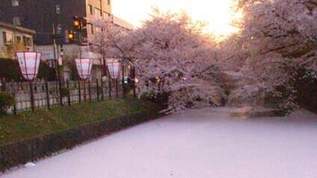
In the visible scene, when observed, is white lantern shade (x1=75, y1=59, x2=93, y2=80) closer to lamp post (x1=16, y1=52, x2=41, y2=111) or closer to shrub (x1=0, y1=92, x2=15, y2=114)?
lamp post (x1=16, y1=52, x2=41, y2=111)

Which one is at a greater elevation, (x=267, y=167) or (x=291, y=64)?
(x=291, y=64)

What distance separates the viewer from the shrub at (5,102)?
39.8 ft

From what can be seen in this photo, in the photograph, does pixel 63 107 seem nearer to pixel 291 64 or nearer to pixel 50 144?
pixel 50 144

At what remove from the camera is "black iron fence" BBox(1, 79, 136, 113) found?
14531mm

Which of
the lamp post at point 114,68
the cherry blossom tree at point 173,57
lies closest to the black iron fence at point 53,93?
the lamp post at point 114,68

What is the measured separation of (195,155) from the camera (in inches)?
486

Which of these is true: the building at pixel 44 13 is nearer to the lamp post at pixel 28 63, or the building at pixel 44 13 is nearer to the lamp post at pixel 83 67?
the lamp post at pixel 83 67

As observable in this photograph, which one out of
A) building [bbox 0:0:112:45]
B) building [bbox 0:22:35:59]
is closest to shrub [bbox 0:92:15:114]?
building [bbox 0:22:35:59]

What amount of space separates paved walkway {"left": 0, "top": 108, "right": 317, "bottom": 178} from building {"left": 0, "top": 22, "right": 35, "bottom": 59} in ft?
82.9

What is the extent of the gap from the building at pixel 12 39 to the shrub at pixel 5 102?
28709 mm

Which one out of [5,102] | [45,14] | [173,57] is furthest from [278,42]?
[45,14]

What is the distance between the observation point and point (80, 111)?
17094 millimetres

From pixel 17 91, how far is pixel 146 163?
19.1 feet

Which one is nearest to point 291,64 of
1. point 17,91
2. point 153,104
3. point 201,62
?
point 201,62
